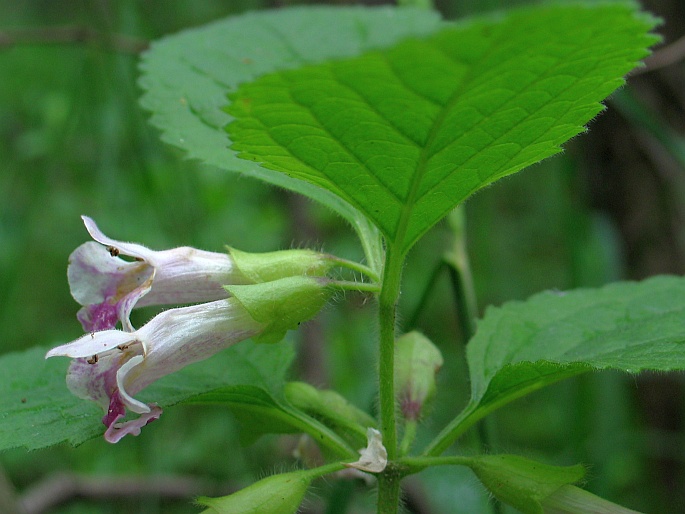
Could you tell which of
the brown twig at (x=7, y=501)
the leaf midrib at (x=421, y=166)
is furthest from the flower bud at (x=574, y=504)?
the brown twig at (x=7, y=501)

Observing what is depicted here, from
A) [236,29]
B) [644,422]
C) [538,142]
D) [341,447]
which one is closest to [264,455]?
[644,422]

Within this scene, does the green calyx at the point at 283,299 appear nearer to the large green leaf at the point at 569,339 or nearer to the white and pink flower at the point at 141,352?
the white and pink flower at the point at 141,352

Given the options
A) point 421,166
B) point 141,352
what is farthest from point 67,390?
point 421,166

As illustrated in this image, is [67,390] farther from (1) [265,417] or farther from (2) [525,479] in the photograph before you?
(2) [525,479]

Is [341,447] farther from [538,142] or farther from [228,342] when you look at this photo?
[538,142]

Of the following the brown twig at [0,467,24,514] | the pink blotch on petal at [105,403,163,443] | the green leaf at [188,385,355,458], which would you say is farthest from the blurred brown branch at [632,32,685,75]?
the brown twig at [0,467,24,514]

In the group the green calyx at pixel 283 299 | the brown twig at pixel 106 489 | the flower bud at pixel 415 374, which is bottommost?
the brown twig at pixel 106 489

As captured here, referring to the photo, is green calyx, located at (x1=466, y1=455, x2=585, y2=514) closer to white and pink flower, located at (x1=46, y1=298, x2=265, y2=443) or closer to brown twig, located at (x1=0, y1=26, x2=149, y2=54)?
white and pink flower, located at (x1=46, y1=298, x2=265, y2=443)
